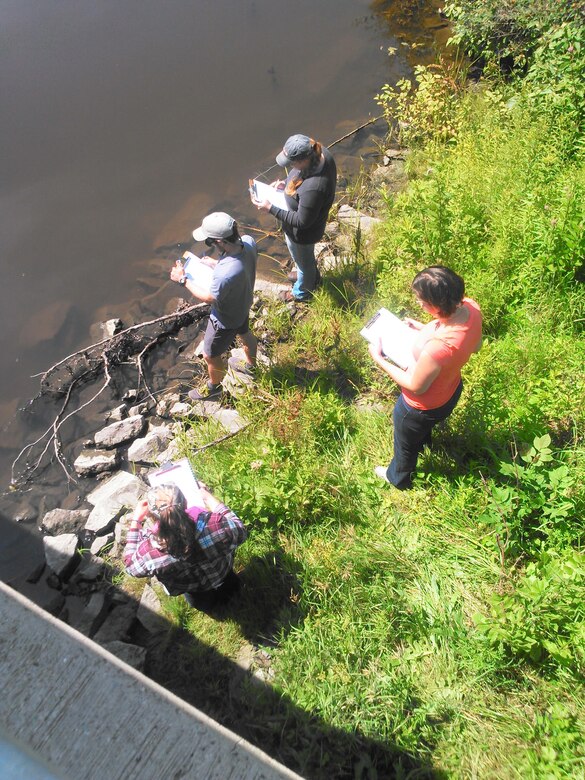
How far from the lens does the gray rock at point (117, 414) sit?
5359 mm

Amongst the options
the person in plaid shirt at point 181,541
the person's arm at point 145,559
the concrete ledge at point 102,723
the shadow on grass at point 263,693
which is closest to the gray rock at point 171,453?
the shadow on grass at point 263,693

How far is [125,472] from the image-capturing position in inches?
193

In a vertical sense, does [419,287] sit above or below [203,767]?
above

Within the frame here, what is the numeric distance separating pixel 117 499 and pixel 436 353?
9.75 feet

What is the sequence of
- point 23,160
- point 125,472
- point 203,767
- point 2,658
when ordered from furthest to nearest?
point 23,160
point 125,472
point 2,658
point 203,767

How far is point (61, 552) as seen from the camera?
4.41 metres

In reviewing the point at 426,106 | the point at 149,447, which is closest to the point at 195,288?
the point at 149,447

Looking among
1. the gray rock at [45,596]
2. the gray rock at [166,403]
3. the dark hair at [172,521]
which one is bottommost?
the gray rock at [45,596]

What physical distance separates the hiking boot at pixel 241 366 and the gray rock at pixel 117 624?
83.3 inches

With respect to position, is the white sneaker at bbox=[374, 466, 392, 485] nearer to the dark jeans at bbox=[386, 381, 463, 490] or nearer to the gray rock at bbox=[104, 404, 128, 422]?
the dark jeans at bbox=[386, 381, 463, 490]

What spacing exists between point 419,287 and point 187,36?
7.37 metres

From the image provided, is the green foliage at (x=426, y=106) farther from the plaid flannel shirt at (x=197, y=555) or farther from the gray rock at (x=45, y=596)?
the gray rock at (x=45, y=596)

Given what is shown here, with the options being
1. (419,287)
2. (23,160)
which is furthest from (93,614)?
(23,160)

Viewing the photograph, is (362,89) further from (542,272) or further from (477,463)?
(477,463)
